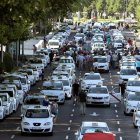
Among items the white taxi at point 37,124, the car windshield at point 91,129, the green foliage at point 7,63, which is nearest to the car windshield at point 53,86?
the white taxi at point 37,124

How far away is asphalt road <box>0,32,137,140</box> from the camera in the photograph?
108ft

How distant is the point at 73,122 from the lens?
125 feet

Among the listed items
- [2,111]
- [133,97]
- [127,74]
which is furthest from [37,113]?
[127,74]

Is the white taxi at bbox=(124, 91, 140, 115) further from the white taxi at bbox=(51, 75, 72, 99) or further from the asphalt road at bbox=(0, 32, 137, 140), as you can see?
the white taxi at bbox=(51, 75, 72, 99)

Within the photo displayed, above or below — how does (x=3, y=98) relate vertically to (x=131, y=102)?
above

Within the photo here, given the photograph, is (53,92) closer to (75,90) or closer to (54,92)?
(54,92)

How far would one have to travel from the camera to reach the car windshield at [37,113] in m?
34.0

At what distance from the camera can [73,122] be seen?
1501 inches

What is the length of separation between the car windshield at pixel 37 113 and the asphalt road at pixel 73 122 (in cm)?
94

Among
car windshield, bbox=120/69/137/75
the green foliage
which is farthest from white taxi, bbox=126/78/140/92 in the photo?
the green foliage

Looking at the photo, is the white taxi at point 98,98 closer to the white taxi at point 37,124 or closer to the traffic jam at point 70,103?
the traffic jam at point 70,103

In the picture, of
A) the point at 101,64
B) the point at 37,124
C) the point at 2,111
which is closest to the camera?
the point at 37,124

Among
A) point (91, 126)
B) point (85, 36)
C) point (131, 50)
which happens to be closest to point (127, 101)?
point (91, 126)

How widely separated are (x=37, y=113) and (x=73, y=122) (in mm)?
4289
